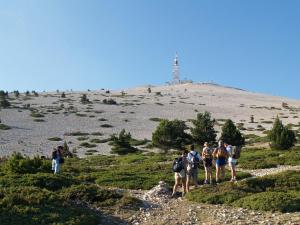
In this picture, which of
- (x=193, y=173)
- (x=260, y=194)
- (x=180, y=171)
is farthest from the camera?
(x=193, y=173)

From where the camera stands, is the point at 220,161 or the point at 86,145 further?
the point at 86,145

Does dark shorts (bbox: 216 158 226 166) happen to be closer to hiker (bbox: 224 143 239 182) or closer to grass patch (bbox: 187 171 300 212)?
hiker (bbox: 224 143 239 182)

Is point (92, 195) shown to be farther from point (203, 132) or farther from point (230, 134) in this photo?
point (203, 132)

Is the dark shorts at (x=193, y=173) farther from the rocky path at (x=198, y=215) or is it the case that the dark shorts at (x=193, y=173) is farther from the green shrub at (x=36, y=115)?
the green shrub at (x=36, y=115)

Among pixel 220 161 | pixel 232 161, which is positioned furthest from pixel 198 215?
pixel 232 161

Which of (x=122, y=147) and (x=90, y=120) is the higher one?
(x=90, y=120)

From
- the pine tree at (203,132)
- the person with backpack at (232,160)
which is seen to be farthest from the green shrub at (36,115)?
the person with backpack at (232,160)

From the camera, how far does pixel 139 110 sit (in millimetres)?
93750

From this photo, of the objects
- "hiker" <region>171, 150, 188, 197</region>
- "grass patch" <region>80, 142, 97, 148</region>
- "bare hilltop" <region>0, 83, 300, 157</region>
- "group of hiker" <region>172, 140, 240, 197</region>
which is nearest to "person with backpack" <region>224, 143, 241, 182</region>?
"group of hiker" <region>172, 140, 240, 197</region>

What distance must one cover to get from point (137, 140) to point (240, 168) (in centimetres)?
3242

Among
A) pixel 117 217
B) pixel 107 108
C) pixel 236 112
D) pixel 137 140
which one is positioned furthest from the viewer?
pixel 236 112

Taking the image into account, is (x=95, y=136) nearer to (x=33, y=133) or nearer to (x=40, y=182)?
(x=33, y=133)

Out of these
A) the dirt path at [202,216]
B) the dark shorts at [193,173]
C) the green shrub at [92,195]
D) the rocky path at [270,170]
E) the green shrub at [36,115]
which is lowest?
the dirt path at [202,216]

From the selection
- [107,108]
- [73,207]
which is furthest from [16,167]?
[107,108]
